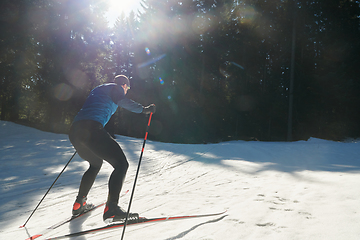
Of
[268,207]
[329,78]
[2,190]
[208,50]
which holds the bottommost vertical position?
[2,190]

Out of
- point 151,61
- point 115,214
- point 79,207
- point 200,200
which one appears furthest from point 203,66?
point 115,214

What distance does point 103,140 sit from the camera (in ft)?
9.16

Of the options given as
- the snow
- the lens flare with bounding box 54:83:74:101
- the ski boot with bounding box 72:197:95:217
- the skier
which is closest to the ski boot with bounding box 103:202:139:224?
the skier

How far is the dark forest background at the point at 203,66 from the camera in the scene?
17.4 m

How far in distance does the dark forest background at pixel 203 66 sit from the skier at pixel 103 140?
15.5 metres

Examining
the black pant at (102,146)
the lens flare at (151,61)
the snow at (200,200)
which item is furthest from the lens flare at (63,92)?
the black pant at (102,146)

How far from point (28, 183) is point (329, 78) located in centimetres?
2399

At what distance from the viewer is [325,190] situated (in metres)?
3.77

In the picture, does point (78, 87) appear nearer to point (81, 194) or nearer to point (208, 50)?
point (208, 50)

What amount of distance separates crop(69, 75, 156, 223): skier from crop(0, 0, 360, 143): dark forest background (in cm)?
1546

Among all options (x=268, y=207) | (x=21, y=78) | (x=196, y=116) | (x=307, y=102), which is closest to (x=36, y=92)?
(x=21, y=78)

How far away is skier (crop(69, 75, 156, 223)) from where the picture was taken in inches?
109

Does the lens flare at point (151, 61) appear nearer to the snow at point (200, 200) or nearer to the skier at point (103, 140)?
the snow at point (200, 200)

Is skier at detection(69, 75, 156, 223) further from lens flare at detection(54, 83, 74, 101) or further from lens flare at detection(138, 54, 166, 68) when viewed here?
lens flare at detection(138, 54, 166, 68)
